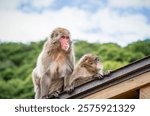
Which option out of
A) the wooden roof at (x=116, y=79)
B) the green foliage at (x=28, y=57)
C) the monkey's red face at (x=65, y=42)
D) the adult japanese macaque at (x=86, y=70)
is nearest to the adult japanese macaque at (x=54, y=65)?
the monkey's red face at (x=65, y=42)

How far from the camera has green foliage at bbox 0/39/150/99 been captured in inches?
335

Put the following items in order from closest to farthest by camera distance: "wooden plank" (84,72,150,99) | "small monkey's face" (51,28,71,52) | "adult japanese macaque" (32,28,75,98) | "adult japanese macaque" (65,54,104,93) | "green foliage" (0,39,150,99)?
"wooden plank" (84,72,150,99)
"adult japanese macaque" (65,54,104,93)
"adult japanese macaque" (32,28,75,98)
"small monkey's face" (51,28,71,52)
"green foliage" (0,39,150,99)

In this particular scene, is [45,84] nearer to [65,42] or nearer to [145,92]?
[65,42]

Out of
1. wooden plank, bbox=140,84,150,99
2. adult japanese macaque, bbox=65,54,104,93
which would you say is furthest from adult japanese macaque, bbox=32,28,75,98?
wooden plank, bbox=140,84,150,99

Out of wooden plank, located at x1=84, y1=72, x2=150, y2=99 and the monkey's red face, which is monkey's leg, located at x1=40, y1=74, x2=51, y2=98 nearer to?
the monkey's red face

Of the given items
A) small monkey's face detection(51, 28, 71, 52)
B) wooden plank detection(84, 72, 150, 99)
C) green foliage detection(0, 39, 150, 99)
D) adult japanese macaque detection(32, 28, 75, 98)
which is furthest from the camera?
green foliage detection(0, 39, 150, 99)

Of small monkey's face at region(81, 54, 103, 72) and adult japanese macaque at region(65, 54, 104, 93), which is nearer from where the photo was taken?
adult japanese macaque at region(65, 54, 104, 93)

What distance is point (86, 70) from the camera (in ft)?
19.1

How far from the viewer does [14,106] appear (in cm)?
518

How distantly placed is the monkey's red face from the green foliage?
6.79 feet

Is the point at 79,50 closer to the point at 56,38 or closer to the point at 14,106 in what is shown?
the point at 56,38

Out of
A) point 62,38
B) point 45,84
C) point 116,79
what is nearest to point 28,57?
point 62,38

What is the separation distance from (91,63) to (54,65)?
33 cm

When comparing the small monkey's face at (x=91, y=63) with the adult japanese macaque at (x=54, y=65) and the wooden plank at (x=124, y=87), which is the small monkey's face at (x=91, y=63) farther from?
the wooden plank at (x=124, y=87)
